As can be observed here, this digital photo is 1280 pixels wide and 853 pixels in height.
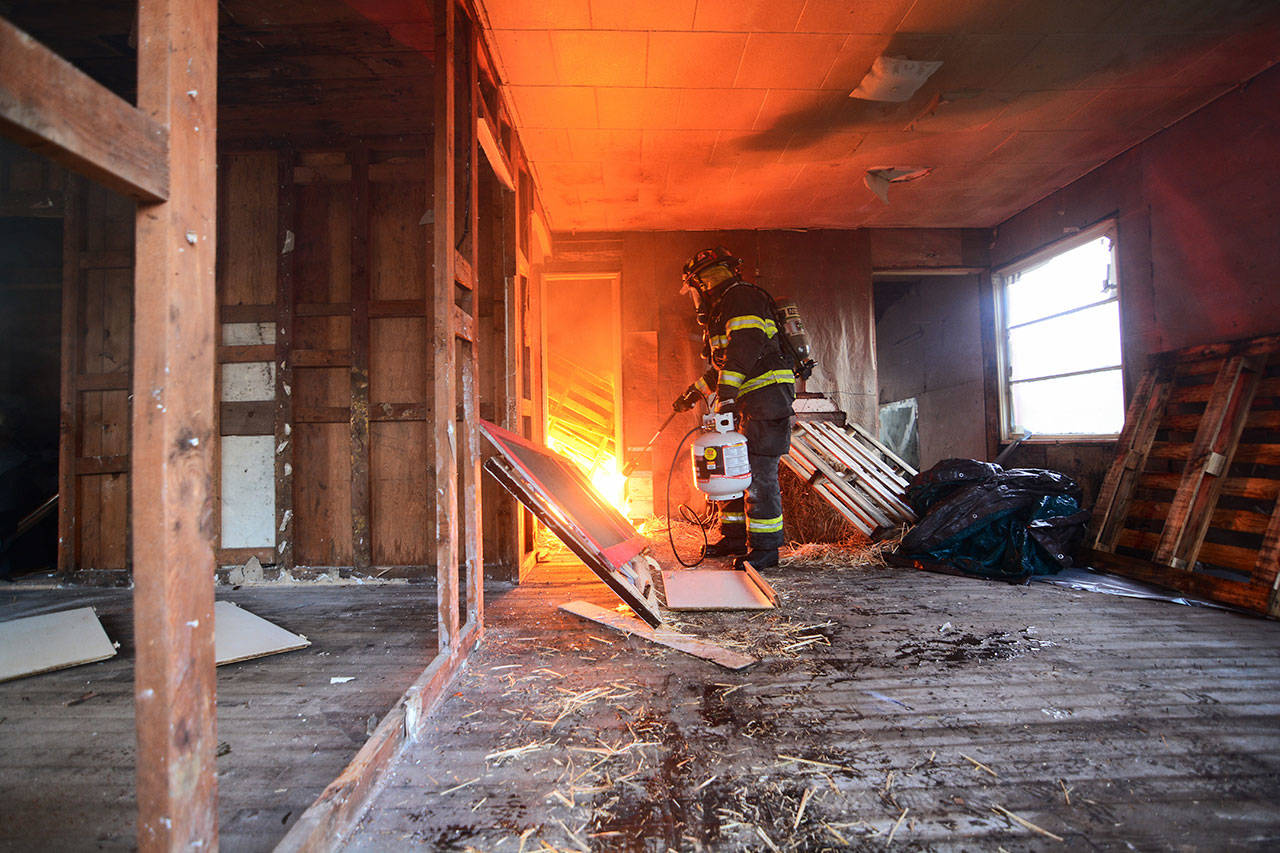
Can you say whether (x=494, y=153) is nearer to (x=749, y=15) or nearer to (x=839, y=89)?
(x=749, y=15)

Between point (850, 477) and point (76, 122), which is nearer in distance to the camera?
point (76, 122)

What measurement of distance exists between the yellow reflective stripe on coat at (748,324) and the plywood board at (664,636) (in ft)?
7.93

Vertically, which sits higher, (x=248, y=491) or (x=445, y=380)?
(x=445, y=380)

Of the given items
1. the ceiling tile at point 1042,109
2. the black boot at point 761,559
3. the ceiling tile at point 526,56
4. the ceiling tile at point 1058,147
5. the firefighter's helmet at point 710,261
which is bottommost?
the black boot at point 761,559

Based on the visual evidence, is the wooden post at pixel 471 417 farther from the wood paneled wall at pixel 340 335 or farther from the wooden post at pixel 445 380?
the wood paneled wall at pixel 340 335

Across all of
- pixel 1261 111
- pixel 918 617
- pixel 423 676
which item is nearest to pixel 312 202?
pixel 423 676

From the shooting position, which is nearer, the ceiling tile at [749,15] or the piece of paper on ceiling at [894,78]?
the ceiling tile at [749,15]

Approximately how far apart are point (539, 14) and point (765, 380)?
2854 mm

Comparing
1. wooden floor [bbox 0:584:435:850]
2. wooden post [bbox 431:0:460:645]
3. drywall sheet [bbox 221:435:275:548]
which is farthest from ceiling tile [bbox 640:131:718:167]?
wooden floor [bbox 0:584:435:850]

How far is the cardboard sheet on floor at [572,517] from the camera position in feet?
8.92

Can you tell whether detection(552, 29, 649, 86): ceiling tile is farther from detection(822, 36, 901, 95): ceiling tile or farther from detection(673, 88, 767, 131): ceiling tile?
detection(822, 36, 901, 95): ceiling tile

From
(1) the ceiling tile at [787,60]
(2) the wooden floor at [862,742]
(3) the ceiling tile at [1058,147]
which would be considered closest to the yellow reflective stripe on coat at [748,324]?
(1) the ceiling tile at [787,60]

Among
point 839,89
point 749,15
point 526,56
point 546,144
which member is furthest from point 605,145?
point 839,89

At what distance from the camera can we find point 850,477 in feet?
17.1
